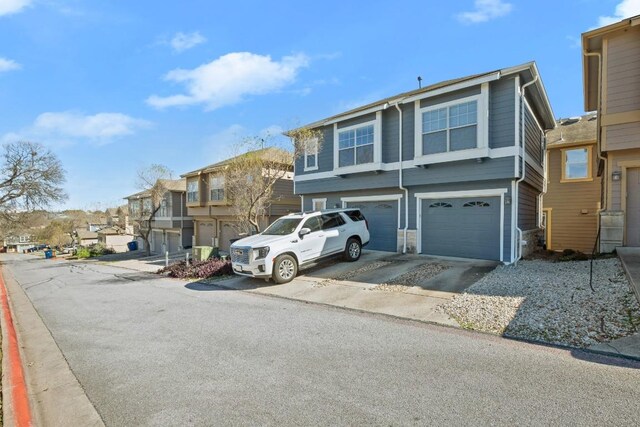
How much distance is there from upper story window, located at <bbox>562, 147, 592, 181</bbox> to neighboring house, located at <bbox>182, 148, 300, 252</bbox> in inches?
595

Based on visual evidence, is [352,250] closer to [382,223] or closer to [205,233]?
[382,223]

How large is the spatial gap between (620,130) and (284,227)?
401 inches

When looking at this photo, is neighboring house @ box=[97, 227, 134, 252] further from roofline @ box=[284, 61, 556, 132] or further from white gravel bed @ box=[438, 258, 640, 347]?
white gravel bed @ box=[438, 258, 640, 347]

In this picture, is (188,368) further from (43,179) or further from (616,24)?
(43,179)

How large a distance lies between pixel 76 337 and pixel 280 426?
5409 mm

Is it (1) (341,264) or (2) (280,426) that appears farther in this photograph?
(1) (341,264)

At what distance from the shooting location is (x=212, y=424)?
3.31 m

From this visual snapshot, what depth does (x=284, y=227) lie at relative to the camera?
36.2 feet

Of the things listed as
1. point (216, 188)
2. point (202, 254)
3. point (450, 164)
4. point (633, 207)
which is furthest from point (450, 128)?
point (216, 188)

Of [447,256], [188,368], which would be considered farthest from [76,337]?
[447,256]

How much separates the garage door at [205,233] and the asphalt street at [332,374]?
2068 cm

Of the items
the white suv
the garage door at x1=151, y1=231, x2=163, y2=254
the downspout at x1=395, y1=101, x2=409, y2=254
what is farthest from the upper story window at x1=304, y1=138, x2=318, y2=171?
the garage door at x1=151, y1=231, x2=163, y2=254

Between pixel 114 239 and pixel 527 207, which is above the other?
pixel 527 207

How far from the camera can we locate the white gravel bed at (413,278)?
8.59 metres
